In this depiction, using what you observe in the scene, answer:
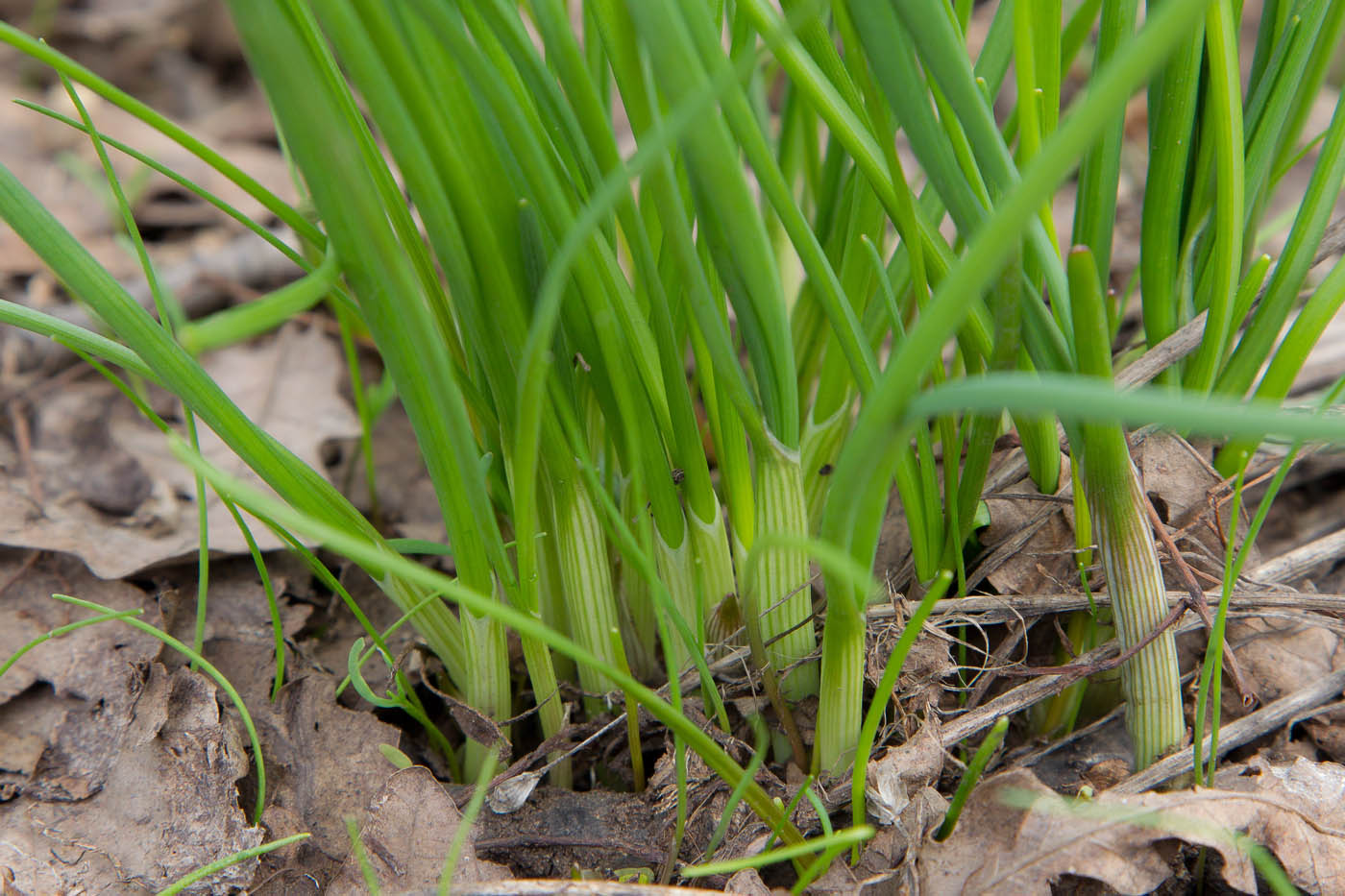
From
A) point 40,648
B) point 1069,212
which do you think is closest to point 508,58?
point 40,648

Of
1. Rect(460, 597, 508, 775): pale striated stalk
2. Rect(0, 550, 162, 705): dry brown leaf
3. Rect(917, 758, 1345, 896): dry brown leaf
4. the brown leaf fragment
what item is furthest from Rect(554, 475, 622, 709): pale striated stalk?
Rect(0, 550, 162, 705): dry brown leaf

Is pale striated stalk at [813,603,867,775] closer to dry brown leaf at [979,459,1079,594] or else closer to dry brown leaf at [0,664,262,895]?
dry brown leaf at [979,459,1079,594]

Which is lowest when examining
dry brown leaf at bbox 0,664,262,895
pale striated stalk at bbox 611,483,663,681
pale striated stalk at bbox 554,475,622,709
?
dry brown leaf at bbox 0,664,262,895

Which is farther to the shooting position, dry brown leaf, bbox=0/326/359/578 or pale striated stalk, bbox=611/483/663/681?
dry brown leaf, bbox=0/326/359/578

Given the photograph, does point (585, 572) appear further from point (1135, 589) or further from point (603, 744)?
point (1135, 589)

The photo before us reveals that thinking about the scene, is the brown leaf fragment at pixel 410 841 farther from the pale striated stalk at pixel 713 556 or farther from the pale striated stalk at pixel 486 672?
the pale striated stalk at pixel 713 556

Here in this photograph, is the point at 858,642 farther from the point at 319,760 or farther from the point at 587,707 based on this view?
the point at 319,760
